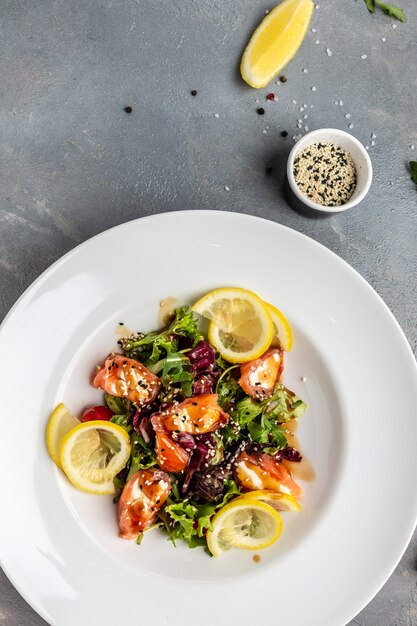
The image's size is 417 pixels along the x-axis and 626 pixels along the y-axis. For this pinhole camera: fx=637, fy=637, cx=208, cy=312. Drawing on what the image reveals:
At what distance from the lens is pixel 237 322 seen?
254cm

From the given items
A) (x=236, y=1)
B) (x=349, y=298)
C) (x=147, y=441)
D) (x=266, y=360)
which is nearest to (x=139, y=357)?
(x=147, y=441)

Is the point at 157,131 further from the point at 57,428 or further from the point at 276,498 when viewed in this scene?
the point at 276,498

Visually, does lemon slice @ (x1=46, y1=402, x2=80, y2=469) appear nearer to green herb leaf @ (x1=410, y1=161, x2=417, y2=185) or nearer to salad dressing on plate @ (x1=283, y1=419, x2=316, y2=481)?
salad dressing on plate @ (x1=283, y1=419, x2=316, y2=481)

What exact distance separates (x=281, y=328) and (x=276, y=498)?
0.66m

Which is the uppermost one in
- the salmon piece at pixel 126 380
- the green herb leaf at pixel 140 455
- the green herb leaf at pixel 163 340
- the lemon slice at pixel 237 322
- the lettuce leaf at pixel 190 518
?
the lemon slice at pixel 237 322

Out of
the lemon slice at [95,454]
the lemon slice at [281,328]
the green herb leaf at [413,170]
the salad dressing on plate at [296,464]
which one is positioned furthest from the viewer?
the green herb leaf at [413,170]

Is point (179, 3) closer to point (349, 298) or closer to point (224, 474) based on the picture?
point (349, 298)

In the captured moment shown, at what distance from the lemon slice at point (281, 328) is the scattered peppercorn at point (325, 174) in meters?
0.53

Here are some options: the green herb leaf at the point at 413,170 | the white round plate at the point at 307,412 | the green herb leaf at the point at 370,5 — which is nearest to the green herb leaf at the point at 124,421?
the white round plate at the point at 307,412

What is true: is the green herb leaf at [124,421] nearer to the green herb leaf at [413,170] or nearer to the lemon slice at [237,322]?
the lemon slice at [237,322]

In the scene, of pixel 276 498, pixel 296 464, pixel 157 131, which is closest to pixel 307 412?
pixel 296 464

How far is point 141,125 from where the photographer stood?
2.81 meters

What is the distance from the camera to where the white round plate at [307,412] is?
243cm

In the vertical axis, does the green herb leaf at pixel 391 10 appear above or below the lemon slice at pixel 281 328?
above
